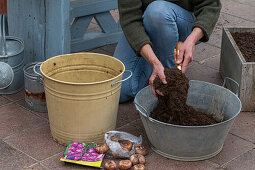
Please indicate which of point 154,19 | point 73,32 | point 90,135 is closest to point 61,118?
point 90,135

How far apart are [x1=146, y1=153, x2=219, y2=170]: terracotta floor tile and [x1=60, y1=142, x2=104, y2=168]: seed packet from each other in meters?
0.31

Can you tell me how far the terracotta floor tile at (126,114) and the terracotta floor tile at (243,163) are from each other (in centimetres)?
83

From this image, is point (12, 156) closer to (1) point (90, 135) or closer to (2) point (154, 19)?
(1) point (90, 135)

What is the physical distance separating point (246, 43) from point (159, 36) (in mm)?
950

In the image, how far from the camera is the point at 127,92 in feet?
11.7

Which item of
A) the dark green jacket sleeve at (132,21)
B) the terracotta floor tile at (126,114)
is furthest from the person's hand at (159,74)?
the terracotta floor tile at (126,114)

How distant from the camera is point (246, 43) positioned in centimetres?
390

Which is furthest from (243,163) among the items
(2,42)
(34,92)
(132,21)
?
(2,42)

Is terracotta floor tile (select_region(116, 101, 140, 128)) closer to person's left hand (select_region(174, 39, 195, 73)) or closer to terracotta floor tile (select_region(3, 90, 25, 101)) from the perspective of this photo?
person's left hand (select_region(174, 39, 195, 73))

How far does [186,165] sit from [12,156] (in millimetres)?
1094

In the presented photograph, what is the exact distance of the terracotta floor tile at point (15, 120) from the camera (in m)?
3.20

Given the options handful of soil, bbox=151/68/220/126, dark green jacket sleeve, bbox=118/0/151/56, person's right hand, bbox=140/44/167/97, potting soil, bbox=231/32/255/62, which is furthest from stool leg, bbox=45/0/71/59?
potting soil, bbox=231/32/255/62

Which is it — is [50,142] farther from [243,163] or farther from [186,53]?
[243,163]

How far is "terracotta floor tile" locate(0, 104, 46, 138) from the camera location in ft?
10.5
